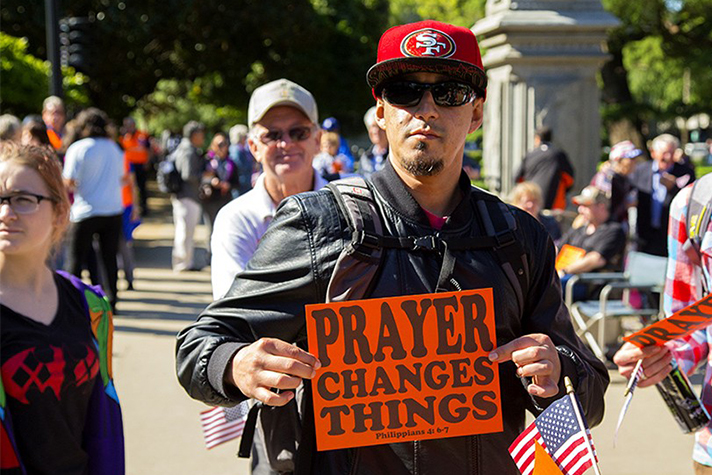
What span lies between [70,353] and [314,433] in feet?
3.61

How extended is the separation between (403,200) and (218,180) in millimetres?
11420

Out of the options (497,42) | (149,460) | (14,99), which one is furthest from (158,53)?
(149,460)

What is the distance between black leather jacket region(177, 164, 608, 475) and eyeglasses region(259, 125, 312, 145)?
1.78m

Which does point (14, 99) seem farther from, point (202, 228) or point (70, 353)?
point (70, 353)

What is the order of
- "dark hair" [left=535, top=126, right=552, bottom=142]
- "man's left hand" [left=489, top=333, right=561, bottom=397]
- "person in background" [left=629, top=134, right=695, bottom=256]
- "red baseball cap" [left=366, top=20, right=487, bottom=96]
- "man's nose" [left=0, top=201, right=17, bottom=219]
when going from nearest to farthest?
"man's left hand" [left=489, top=333, right=561, bottom=397] < "red baseball cap" [left=366, top=20, right=487, bottom=96] < "man's nose" [left=0, top=201, right=17, bottom=219] < "person in background" [left=629, top=134, right=695, bottom=256] < "dark hair" [left=535, top=126, right=552, bottom=142]

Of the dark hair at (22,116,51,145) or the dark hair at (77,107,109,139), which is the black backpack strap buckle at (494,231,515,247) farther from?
the dark hair at (77,107,109,139)

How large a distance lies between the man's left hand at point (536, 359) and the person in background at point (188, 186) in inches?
443

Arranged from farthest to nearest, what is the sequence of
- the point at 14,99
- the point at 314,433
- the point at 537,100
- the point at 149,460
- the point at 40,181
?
the point at 14,99 < the point at 537,100 < the point at 149,460 < the point at 40,181 < the point at 314,433

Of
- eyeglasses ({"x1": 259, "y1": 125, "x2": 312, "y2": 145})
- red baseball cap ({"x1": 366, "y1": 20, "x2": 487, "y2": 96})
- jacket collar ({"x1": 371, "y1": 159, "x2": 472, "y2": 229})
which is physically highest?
red baseball cap ({"x1": 366, "y1": 20, "x2": 487, "y2": 96})

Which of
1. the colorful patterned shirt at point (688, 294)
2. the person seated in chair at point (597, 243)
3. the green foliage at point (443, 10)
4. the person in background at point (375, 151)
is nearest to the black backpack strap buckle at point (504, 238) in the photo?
the colorful patterned shirt at point (688, 294)

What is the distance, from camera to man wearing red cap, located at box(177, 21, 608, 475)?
7.30 ft

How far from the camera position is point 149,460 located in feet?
19.1

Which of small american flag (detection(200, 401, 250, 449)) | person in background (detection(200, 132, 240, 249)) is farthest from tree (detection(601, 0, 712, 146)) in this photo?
small american flag (detection(200, 401, 250, 449))

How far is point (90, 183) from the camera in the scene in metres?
9.37
